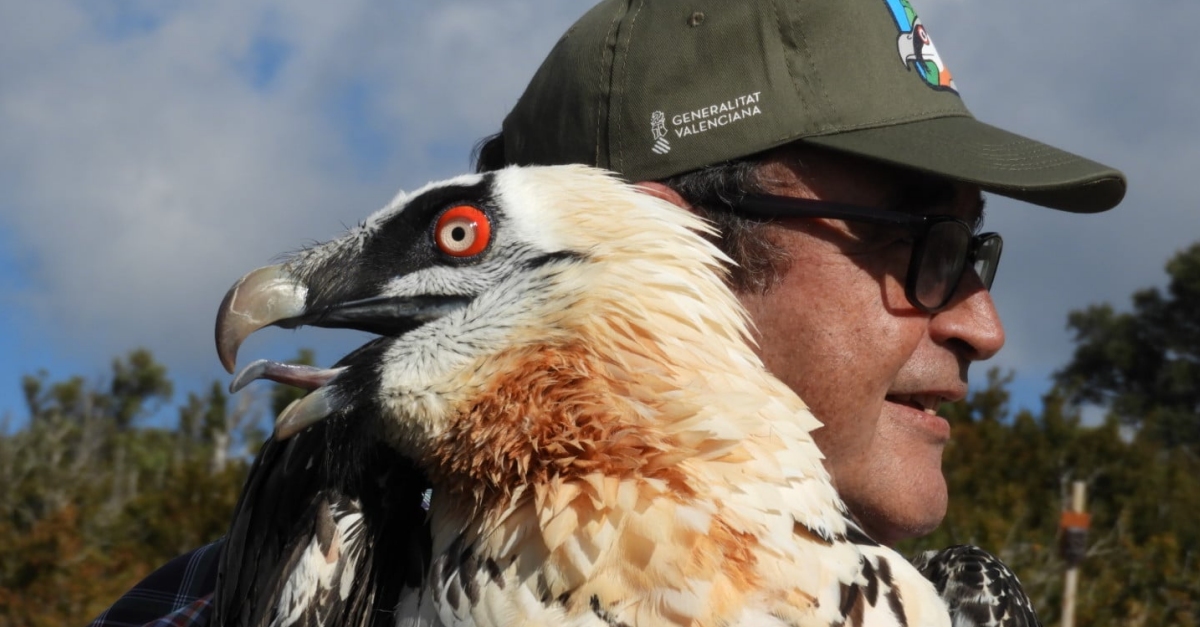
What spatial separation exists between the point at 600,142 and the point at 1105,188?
1.15 m

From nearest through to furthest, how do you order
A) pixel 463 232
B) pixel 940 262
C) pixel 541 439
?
pixel 541 439 → pixel 463 232 → pixel 940 262

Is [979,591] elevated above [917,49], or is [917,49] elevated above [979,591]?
[917,49]

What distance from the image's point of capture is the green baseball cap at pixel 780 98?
267cm

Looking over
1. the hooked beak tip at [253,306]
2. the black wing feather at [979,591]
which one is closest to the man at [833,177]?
the black wing feather at [979,591]

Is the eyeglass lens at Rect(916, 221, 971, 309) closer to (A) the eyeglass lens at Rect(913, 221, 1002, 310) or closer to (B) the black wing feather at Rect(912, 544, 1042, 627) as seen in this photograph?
(A) the eyeglass lens at Rect(913, 221, 1002, 310)

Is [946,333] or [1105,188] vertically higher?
[1105,188]

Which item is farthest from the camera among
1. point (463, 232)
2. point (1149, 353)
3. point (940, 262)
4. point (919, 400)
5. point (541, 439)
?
point (1149, 353)

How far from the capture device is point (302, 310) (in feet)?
7.73

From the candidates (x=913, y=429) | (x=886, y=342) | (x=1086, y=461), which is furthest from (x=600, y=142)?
(x=1086, y=461)

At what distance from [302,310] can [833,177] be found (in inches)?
45.5

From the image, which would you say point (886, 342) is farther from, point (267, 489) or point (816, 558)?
point (267, 489)

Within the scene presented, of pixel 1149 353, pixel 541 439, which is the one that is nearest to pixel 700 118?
pixel 541 439

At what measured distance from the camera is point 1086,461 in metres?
15.1

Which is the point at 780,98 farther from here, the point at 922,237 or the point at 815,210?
the point at 922,237
